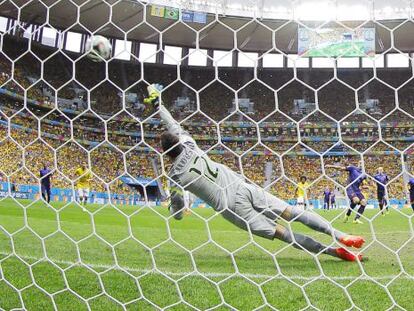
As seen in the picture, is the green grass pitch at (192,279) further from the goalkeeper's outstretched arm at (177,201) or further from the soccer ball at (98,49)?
the soccer ball at (98,49)

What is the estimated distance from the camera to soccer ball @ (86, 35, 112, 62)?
110 inches

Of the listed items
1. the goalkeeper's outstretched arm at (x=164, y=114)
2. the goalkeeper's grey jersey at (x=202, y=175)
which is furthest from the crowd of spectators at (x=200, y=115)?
the goalkeeper's outstretched arm at (x=164, y=114)

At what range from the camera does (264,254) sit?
13.1ft

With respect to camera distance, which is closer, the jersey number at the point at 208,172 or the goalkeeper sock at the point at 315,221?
the jersey number at the point at 208,172

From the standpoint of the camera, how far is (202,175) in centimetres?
321

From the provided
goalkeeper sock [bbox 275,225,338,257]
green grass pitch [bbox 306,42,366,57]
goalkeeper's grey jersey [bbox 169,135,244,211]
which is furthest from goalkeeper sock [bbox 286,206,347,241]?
green grass pitch [bbox 306,42,366,57]

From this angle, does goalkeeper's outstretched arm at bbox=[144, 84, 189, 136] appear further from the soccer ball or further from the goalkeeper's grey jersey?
the soccer ball

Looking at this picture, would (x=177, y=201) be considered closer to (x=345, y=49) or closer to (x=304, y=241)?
(x=304, y=241)

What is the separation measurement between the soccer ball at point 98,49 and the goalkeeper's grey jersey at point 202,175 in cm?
77

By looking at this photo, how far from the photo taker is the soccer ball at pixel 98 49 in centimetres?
280

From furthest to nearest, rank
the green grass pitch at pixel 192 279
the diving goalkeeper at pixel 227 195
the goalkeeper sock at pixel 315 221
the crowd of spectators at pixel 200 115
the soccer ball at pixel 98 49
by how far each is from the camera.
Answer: the crowd of spectators at pixel 200 115
the goalkeeper sock at pixel 315 221
the diving goalkeeper at pixel 227 195
the soccer ball at pixel 98 49
the green grass pitch at pixel 192 279

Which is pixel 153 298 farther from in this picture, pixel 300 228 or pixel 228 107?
pixel 228 107

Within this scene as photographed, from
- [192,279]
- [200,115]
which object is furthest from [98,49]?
[200,115]

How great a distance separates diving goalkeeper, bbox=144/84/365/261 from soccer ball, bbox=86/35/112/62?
1.46 feet
